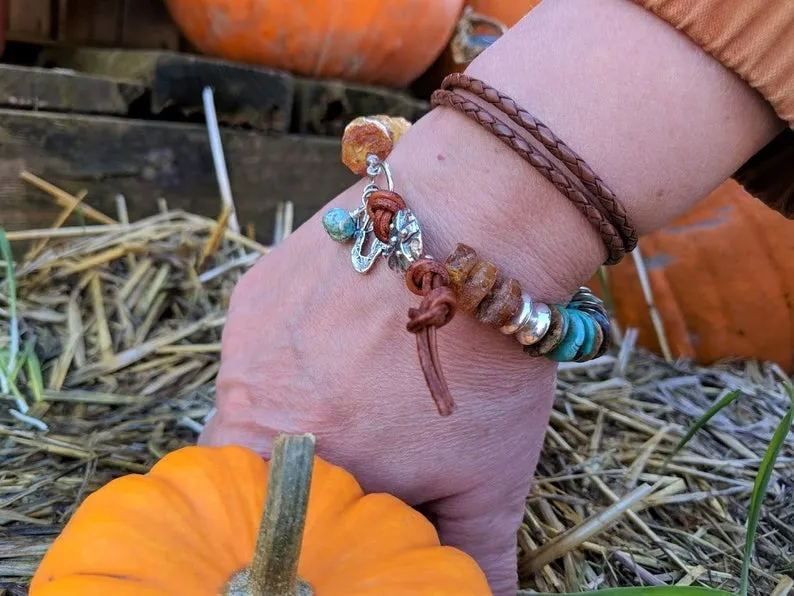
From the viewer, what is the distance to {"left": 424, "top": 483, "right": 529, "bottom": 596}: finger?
81 cm

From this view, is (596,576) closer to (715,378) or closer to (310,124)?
(715,378)

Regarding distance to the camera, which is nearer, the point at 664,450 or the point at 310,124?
the point at 664,450

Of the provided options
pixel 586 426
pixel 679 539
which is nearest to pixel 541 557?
pixel 679 539

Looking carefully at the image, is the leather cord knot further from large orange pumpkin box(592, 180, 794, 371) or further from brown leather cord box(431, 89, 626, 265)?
large orange pumpkin box(592, 180, 794, 371)

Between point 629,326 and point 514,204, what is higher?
point 514,204

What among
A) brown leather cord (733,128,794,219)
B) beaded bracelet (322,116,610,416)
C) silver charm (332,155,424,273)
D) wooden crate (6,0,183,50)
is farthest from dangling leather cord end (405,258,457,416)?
wooden crate (6,0,183,50)

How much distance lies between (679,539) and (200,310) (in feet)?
3.47

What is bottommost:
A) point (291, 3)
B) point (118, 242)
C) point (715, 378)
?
point (118, 242)

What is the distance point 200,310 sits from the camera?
162 centimetres

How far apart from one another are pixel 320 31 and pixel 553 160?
1483 millimetres

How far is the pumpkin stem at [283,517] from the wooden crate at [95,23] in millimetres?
2066

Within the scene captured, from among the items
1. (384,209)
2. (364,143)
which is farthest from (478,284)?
(364,143)

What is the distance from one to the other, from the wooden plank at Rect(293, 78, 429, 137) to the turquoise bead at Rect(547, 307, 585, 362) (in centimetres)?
145

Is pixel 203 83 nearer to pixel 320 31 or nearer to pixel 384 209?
pixel 320 31
